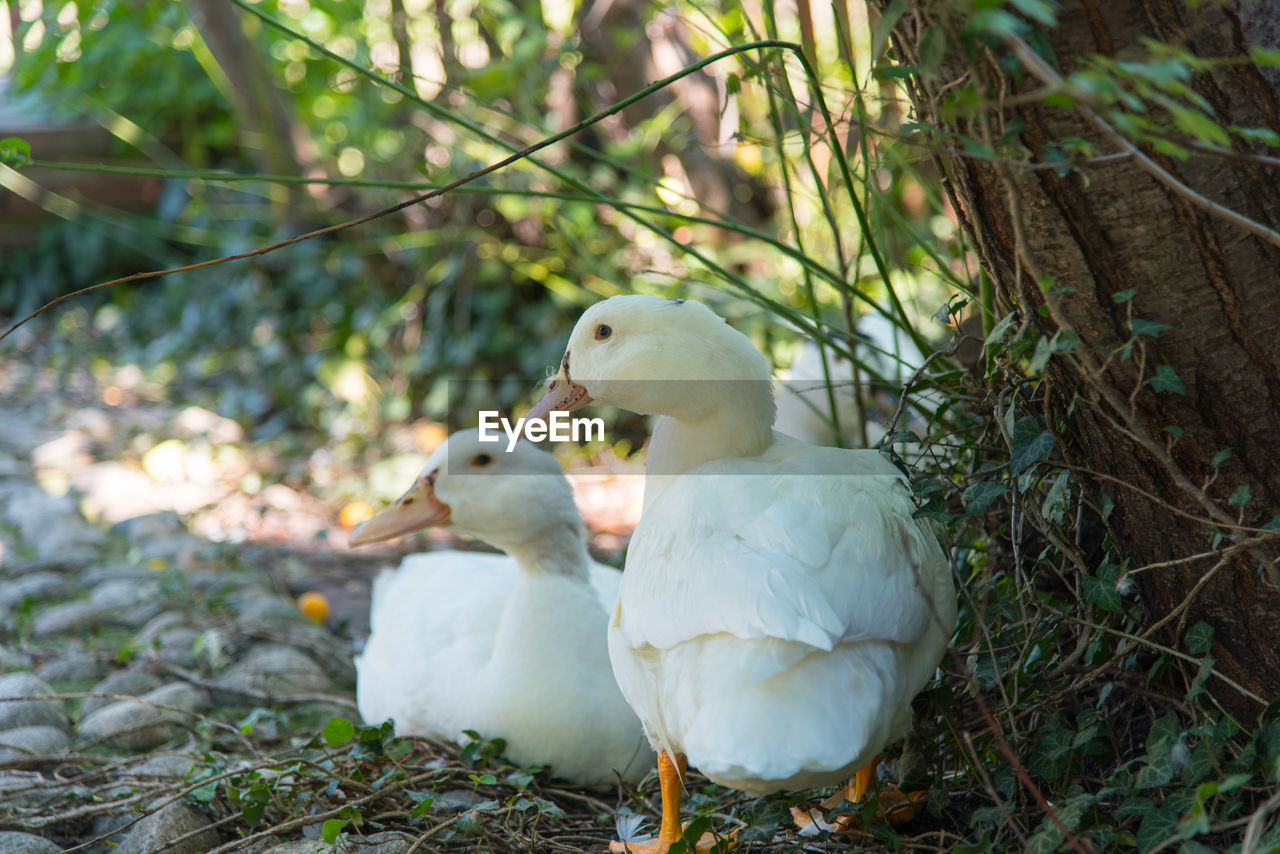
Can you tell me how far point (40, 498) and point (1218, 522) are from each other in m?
4.93

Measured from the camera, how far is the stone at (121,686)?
2936 mm

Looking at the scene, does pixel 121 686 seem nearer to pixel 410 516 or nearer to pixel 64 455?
pixel 410 516

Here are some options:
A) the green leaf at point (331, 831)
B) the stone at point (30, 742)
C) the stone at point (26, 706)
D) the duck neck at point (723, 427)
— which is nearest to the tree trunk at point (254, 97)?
the stone at point (26, 706)

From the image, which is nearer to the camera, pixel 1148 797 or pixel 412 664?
pixel 1148 797

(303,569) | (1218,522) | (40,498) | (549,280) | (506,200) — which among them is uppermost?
(506,200)

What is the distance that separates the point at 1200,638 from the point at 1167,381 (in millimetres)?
424

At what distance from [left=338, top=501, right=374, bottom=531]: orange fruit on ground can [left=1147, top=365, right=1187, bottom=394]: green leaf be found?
381 cm

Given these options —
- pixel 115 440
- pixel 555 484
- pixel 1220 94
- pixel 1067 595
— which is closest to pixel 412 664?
pixel 555 484

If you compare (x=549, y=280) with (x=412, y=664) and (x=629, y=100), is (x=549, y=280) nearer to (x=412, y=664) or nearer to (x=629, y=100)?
(x=412, y=664)

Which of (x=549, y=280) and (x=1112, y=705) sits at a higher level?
(x=549, y=280)

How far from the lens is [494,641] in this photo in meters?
2.92

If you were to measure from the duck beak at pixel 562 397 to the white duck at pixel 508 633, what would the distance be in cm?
68

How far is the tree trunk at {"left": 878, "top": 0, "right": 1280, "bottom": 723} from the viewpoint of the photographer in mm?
1457

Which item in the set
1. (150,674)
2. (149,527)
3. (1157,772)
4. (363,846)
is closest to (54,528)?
(149,527)
